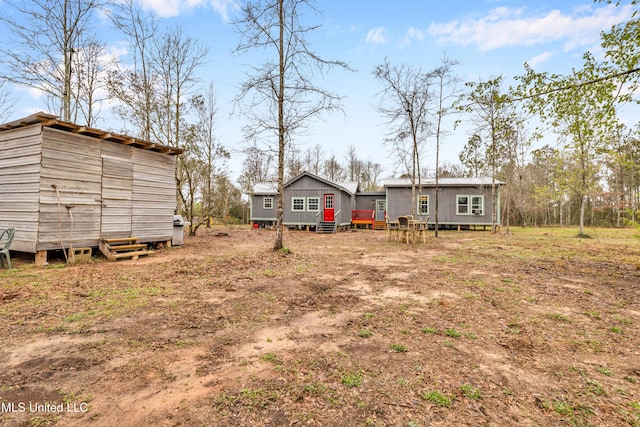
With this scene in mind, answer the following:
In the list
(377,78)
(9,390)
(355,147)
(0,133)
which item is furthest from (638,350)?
(355,147)

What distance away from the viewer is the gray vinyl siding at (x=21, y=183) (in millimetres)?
7203

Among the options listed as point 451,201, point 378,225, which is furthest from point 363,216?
point 451,201

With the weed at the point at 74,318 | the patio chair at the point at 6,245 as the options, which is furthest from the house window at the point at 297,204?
the weed at the point at 74,318

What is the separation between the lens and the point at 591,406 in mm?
2090

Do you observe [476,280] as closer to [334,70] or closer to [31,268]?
[334,70]

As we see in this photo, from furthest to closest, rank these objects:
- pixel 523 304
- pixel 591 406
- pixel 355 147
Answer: pixel 355 147
pixel 523 304
pixel 591 406

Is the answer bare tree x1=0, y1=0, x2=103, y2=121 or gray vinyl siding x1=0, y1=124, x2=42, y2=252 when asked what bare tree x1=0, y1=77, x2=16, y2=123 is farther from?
gray vinyl siding x1=0, y1=124, x2=42, y2=252

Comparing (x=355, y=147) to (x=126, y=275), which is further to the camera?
(x=355, y=147)

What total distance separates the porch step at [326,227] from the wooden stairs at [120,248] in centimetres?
1188

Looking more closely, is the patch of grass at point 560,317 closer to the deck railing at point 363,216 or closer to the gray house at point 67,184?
the gray house at point 67,184

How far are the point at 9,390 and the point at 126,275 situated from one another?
450cm

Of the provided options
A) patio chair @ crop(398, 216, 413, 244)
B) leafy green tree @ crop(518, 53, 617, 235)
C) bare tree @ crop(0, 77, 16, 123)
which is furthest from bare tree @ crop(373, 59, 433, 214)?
bare tree @ crop(0, 77, 16, 123)

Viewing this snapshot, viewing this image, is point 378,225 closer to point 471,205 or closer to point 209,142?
point 471,205

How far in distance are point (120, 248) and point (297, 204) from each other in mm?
13580
